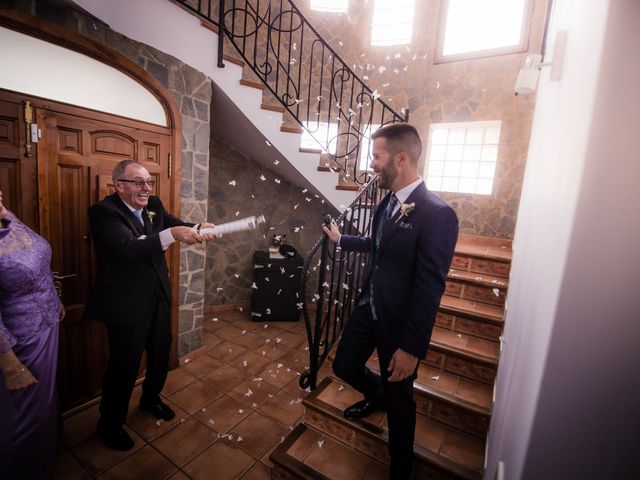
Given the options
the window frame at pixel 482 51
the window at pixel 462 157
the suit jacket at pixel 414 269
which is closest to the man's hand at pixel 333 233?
the suit jacket at pixel 414 269

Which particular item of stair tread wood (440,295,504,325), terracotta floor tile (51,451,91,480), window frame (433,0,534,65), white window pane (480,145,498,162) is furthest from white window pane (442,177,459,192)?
terracotta floor tile (51,451,91,480)

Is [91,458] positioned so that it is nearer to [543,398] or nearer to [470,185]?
[543,398]

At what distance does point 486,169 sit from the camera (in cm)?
514

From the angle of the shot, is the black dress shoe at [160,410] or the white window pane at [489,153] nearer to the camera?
the black dress shoe at [160,410]

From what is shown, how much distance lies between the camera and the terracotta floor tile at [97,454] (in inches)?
83.6

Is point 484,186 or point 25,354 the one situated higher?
point 484,186

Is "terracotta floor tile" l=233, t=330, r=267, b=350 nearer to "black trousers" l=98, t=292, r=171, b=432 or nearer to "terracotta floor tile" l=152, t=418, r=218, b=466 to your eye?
"terracotta floor tile" l=152, t=418, r=218, b=466

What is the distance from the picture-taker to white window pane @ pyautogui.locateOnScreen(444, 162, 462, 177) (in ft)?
17.7

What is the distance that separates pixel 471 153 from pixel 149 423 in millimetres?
5618

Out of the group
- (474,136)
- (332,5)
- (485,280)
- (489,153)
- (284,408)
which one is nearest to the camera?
(284,408)

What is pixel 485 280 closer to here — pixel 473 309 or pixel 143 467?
pixel 473 309

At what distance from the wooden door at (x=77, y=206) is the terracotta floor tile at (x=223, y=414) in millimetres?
1014

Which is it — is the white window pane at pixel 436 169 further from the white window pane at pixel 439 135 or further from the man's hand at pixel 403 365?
the man's hand at pixel 403 365

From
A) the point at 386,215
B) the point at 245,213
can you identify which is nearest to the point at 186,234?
the point at 386,215
